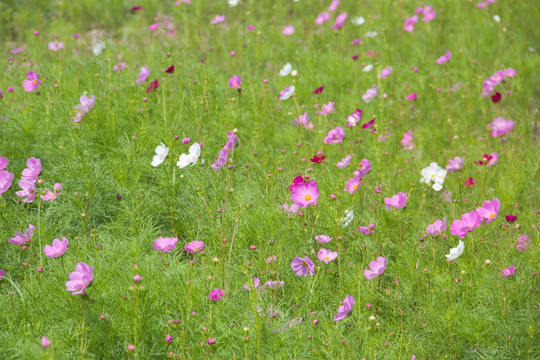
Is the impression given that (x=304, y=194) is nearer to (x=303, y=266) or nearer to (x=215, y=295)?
(x=303, y=266)

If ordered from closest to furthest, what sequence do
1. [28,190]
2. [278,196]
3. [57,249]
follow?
[57,249] < [28,190] < [278,196]

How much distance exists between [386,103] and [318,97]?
1.54ft

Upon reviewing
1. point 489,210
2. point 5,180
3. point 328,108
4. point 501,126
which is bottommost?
point 501,126

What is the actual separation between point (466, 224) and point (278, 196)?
933 millimetres

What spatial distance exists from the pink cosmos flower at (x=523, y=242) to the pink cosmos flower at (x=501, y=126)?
117 centimetres

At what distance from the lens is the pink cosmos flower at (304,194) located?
2254 millimetres

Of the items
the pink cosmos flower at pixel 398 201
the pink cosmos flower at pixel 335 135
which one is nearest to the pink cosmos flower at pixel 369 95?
the pink cosmos flower at pixel 335 135

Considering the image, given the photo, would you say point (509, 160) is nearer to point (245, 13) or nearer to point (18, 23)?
point (245, 13)

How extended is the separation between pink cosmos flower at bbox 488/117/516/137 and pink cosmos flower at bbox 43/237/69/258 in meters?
2.61

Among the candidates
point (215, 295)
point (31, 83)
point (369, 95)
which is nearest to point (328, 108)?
point (369, 95)

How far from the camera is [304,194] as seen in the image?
2275 millimetres

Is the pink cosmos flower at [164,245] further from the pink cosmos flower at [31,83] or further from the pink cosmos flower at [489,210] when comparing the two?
the pink cosmos flower at [31,83]

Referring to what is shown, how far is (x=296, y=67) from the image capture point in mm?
4453

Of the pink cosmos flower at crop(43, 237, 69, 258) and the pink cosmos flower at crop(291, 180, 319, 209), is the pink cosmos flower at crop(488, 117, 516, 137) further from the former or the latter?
the pink cosmos flower at crop(43, 237, 69, 258)
